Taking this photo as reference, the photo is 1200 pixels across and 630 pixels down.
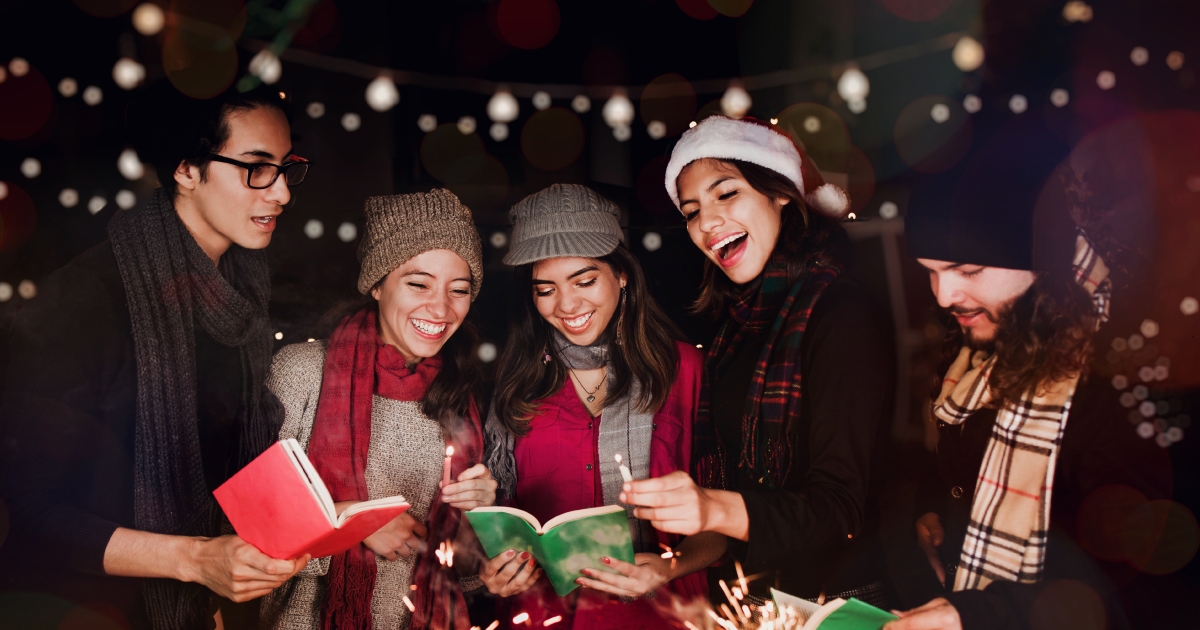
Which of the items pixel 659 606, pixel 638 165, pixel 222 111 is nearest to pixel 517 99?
pixel 638 165

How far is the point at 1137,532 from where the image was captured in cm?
133

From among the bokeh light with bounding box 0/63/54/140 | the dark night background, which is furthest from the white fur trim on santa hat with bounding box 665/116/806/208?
the bokeh light with bounding box 0/63/54/140

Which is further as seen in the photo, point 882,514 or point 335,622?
point 335,622

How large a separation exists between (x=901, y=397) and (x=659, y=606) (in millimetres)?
1017

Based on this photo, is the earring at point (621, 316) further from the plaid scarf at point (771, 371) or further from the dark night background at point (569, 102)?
the plaid scarf at point (771, 371)

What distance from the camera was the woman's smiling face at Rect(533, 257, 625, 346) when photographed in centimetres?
201

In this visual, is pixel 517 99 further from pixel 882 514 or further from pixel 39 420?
pixel 882 514

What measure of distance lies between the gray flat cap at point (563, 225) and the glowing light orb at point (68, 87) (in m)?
1.44

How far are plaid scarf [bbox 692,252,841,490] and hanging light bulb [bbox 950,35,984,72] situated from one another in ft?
2.67

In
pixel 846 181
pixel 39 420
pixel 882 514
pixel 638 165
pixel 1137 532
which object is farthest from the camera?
pixel 638 165

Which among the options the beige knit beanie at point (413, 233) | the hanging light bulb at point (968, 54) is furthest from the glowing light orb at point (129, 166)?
the hanging light bulb at point (968, 54)

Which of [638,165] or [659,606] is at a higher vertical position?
[638,165]

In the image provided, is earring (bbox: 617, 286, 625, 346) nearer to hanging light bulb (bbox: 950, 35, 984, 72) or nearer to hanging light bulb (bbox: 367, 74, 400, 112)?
hanging light bulb (bbox: 367, 74, 400, 112)

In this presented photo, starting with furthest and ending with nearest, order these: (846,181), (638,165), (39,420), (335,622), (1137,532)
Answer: (638,165) → (846,181) → (335,622) → (39,420) → (1137,532)
